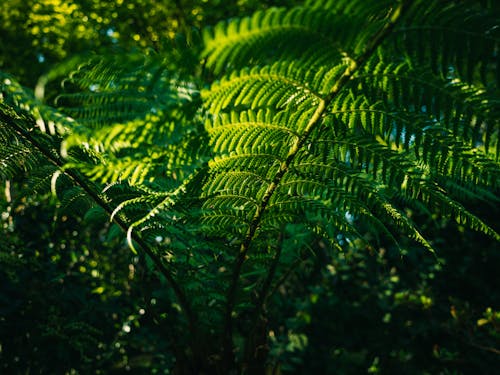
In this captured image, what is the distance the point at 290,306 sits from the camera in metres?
3.08

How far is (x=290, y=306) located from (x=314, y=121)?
102 inches

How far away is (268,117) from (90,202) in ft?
2.21

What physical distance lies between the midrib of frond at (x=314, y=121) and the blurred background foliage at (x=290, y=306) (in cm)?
34

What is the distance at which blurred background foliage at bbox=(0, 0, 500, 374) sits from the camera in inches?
73.4

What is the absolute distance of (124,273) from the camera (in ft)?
8.65

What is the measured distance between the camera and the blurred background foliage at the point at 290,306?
186 cm

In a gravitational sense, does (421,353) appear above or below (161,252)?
below

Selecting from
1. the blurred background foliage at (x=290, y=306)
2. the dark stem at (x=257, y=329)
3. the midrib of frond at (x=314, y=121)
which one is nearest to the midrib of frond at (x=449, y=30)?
the midrib of frond at (x=314, y=121)

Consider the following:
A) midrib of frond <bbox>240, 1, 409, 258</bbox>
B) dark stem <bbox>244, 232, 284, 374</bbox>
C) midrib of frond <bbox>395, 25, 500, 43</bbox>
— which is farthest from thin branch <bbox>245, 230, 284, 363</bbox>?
midrib of frond <bbox>395, 25, 500, 43</bbox>

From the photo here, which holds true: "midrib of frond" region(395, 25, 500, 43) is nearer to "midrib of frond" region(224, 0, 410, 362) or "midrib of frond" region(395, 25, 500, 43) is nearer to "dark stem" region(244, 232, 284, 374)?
"midrib of frond" region(224, 0, 410, 362)

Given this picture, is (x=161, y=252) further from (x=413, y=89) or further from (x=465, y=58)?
(x=465, y=58)

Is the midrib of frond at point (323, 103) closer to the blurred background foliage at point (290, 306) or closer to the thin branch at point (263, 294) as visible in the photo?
the thin branch at point (263, 294)

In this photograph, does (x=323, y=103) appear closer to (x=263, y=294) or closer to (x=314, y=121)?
(x=314, y=121)

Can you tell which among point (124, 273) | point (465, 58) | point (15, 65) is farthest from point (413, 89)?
point (15, 65)
